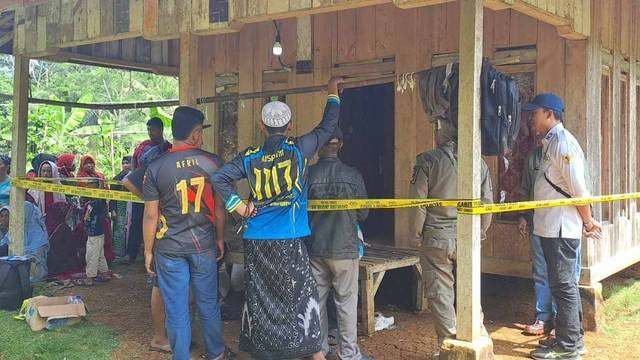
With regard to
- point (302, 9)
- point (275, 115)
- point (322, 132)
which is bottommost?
point (322, 132)

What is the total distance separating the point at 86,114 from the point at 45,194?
60.7 feet

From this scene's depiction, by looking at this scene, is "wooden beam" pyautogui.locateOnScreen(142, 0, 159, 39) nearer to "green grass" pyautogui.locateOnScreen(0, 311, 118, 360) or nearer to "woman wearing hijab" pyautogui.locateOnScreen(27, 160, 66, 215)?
"green grass" pyautogui.locateOnScreen(0, 311, 118, 360)

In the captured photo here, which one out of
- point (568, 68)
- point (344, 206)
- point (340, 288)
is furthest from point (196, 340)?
point (568, 68)

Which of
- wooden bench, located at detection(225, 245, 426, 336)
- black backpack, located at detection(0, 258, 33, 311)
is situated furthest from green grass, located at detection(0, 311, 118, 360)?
wooden bench, located at detection(225, 245, 426, 336)

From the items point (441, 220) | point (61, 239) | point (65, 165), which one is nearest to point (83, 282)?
point (61, 239)

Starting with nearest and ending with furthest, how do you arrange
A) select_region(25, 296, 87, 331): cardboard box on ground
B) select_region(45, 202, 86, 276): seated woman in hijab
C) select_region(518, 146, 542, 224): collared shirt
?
select_region(518, 146, 542, 224): collared shirt, select_region(25, 296, 87, 331): cardboard box on ground, select_region(45, 202, 86, 276): seated woman in hijab

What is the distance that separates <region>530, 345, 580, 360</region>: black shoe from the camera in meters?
4.64

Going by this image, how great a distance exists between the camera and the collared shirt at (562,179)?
4605mm

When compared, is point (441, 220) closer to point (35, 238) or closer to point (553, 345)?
point (553, 345)

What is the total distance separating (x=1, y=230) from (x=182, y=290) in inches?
167

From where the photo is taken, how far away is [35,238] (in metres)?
7.26

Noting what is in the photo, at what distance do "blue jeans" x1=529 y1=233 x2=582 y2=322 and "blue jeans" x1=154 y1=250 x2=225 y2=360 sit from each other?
2.81 meters

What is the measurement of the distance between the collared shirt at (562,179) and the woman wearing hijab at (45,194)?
5.76m

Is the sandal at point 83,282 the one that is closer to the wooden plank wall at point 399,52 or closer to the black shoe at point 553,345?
the wooden plank wall at point 399,52
